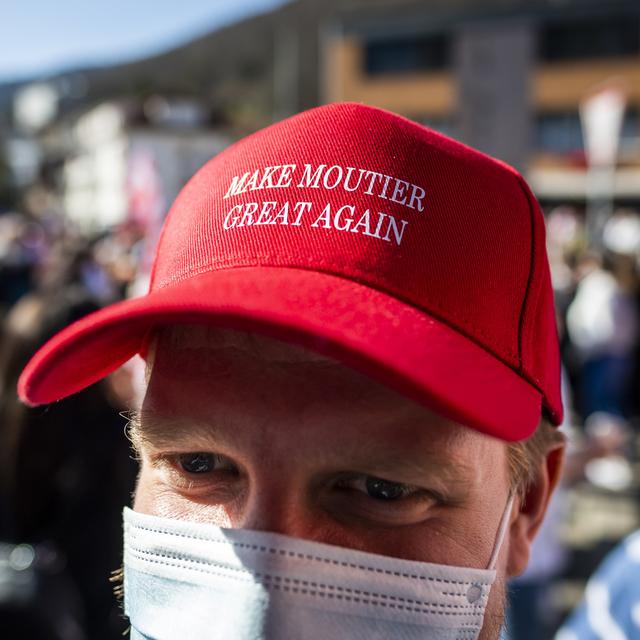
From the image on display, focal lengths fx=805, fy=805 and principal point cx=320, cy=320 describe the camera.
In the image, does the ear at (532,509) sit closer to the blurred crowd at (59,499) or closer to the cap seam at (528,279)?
the cap seam at (528,279)

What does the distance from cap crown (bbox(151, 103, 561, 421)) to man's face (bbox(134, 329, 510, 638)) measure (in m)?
0.12

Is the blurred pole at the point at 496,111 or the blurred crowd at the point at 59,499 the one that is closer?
the blurred crowd at the point at 59,499

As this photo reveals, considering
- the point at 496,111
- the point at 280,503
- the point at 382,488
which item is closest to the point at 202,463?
the point at 280,503

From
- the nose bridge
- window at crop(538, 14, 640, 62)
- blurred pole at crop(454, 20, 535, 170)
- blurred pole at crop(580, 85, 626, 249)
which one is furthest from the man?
window at crop(538, 14, 640, 62)

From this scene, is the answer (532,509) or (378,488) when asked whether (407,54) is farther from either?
(378,488)

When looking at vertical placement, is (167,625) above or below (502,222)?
below

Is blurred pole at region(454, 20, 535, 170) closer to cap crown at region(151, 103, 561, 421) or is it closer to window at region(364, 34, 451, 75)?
cap crown at region(151, 103, 561, 421)

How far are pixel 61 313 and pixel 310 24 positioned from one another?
9038cm

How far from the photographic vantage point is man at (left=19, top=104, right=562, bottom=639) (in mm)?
1002

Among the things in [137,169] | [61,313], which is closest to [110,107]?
[137,169]

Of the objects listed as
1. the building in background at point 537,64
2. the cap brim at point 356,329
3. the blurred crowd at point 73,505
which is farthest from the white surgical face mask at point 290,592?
the building in background at point 537,64

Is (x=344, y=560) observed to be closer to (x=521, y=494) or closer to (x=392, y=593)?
(x=392, y=593)

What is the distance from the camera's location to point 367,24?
3122cm

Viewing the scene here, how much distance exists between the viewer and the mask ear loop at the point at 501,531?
45.7 inches
